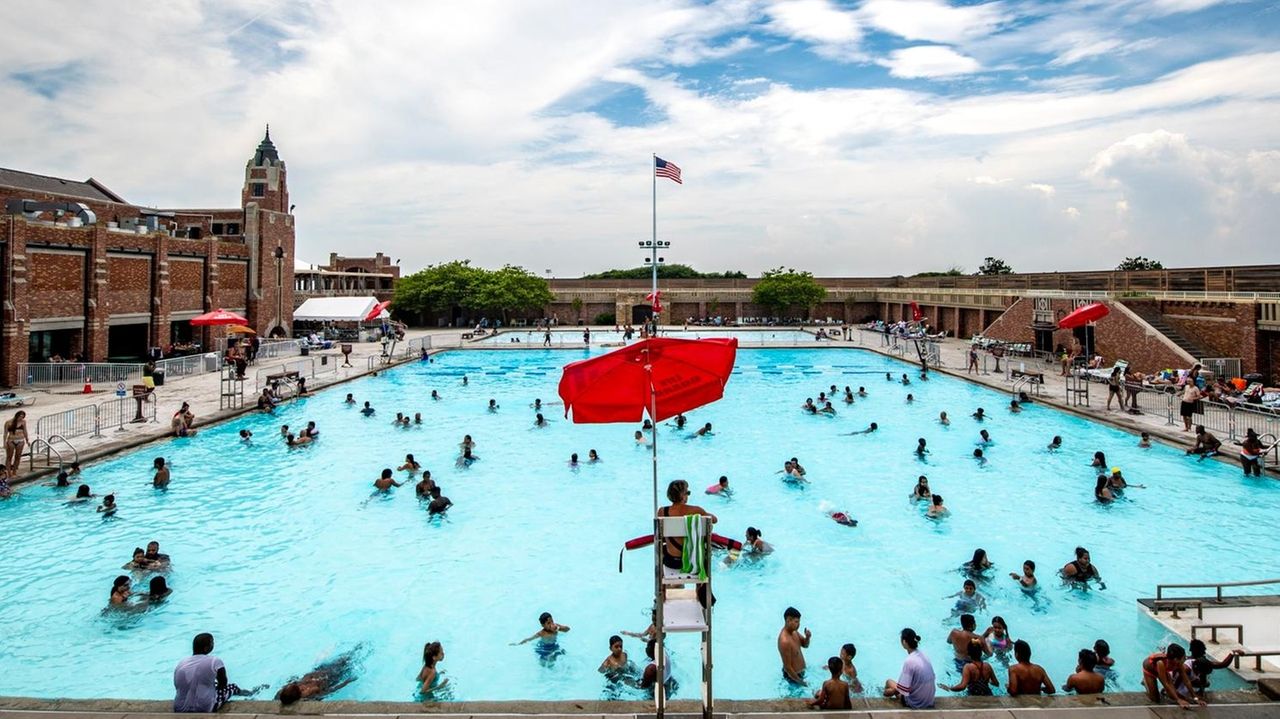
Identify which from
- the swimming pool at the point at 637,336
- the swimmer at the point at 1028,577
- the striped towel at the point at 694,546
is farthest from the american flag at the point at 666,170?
the striped towel at the point at 694,546

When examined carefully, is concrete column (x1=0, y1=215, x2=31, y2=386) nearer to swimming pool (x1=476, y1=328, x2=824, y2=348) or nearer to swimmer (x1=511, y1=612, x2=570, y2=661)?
swimming pool (x1=476, y1=328, x2=824, y2=348)

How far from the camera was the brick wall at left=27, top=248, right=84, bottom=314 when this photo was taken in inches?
1118

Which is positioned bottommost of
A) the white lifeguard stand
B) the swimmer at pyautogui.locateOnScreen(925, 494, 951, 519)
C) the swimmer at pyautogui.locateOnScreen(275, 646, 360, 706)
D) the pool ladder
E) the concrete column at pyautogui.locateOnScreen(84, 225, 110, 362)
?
the swimmer at pyautogui.locateOnScreen(275, 646, 360, 706)

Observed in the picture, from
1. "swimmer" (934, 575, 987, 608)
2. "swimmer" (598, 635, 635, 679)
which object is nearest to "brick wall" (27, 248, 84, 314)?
"swimmer" (598, 635, 635, 679)

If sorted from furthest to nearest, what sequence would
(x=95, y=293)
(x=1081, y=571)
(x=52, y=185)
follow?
(x=52, y=185), (x=95, y=293), (x=1081, y=571)

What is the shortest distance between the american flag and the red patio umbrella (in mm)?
32111

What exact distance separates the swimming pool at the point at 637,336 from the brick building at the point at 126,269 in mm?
14940

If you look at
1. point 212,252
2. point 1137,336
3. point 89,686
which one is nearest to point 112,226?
point 212,252

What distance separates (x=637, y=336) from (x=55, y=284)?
1424 inches

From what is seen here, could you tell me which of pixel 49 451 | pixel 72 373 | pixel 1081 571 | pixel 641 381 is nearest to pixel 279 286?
pixel 72 373

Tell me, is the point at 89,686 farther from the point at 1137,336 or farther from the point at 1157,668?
the point at 1137,336

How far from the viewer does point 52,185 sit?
45781 mm

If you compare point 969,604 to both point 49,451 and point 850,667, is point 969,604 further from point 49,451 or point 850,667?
point 49,451

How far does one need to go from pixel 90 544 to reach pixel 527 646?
9893 millimetres
